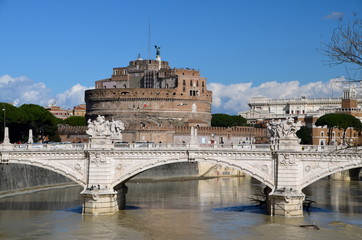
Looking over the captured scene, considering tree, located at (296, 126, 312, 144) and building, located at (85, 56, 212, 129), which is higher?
building, located at (85, 56, 212, 129)

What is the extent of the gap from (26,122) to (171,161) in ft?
133

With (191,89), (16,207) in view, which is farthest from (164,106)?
(16,207)

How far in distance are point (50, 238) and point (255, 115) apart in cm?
13586

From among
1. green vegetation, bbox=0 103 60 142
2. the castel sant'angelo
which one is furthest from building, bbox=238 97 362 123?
green vegetation, bbox=0 103 60 142

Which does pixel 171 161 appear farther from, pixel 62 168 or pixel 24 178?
pixel 24 178

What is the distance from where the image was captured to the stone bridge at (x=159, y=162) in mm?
47906

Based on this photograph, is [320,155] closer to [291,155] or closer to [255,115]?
[291,155]

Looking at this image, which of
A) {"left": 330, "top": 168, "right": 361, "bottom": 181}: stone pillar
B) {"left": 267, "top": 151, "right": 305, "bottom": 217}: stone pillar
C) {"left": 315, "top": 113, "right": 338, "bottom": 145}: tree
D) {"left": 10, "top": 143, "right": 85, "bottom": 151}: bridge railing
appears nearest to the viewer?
{"left": 267, "top": 151, "right": 305, "bottom": 217}: stone pillar

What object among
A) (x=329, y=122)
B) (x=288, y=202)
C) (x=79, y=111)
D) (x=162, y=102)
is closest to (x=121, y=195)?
(x=288, y=202)

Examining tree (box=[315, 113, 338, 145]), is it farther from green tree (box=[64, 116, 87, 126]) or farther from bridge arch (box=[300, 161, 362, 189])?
bridge arch (box=[300, 161, 362, 189])

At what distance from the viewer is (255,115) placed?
17575 centimetres

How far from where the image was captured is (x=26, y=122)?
86250 millimetres

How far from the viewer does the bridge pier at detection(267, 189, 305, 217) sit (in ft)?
155

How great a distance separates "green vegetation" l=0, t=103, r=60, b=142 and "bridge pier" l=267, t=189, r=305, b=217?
41401mm
